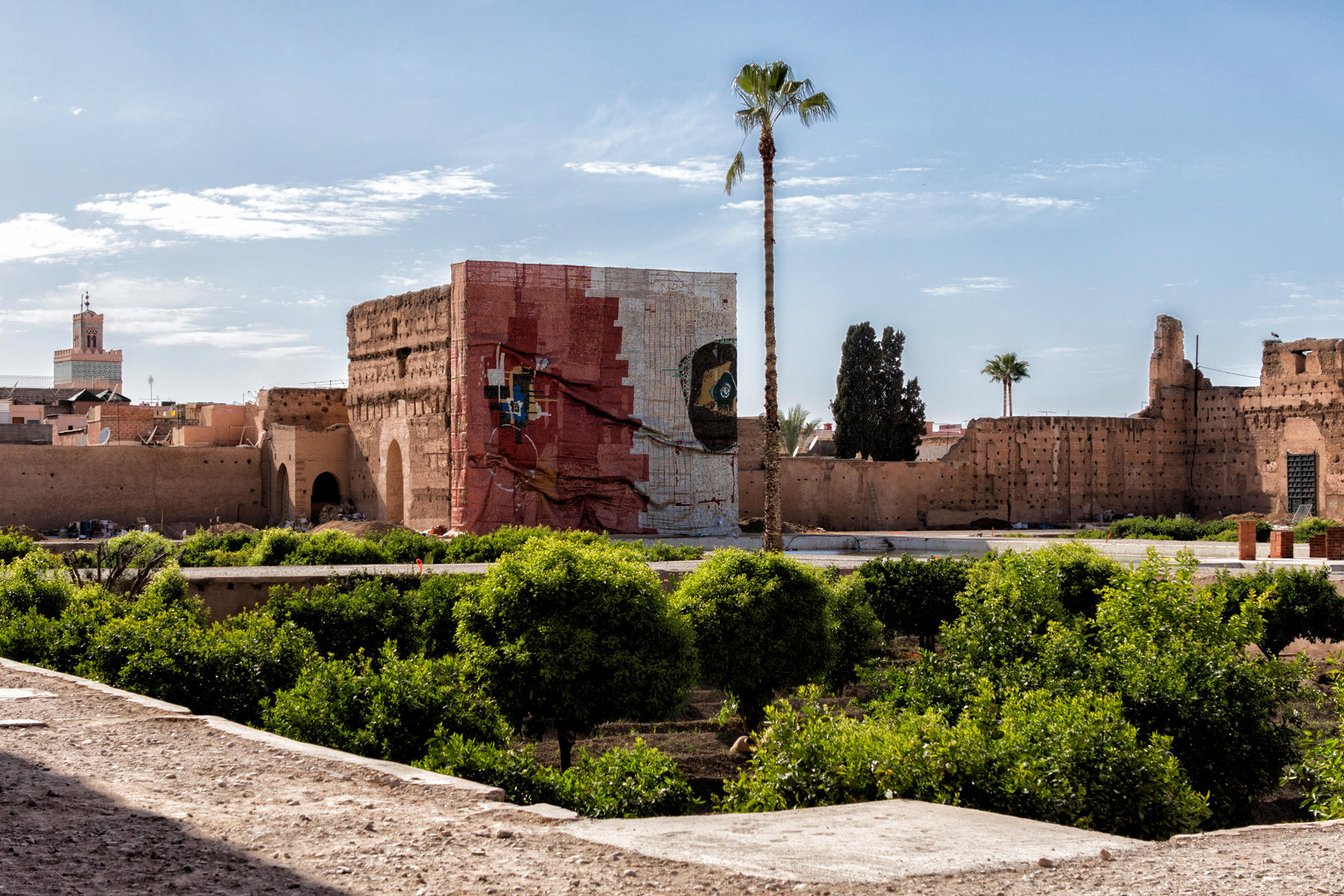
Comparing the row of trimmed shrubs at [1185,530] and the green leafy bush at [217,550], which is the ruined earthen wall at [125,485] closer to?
the green leafy bush at [217,550]

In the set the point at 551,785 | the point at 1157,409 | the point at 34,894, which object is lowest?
the point at 551,785

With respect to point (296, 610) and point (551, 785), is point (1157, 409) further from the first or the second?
point (551, 785)

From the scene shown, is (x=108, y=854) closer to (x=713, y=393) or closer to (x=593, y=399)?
(x=593, y=399)

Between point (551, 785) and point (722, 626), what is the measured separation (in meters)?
4.95

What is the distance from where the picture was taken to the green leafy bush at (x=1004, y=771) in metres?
8.33

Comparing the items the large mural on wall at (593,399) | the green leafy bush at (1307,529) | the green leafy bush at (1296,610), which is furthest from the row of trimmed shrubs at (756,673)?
the large mural on wall at (593,399)

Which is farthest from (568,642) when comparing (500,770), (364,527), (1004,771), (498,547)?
(364,527)

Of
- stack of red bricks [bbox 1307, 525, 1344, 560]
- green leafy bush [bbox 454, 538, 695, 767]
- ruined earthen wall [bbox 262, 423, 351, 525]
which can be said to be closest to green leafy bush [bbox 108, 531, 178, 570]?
green leafy bush [bbox 454, 538, 695, 767]

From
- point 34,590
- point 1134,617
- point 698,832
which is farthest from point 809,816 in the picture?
point 34,590

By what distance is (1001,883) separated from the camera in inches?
214

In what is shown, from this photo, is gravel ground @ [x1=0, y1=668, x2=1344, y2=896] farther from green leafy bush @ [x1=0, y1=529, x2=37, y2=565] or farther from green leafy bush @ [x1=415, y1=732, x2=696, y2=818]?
green leafy bush @ [x1=0, y1=529, x2=37, y2=565]

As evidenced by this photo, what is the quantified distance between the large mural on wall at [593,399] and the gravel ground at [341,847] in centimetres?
2171

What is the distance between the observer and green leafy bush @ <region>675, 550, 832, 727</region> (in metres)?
13.1

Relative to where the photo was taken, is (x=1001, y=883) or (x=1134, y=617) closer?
(x=1001, y=883)
